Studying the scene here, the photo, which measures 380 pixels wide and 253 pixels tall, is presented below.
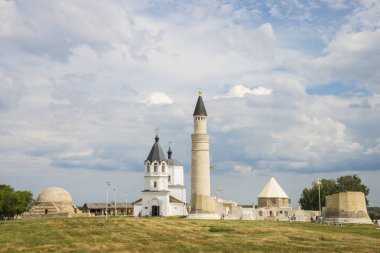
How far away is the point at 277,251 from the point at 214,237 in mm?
9752

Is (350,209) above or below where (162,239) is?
above

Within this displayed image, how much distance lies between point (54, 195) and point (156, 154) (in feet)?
60.4

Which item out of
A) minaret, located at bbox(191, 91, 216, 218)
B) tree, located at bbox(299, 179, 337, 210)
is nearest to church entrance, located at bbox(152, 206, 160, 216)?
minaret, located at bbox(191, 91, 216, 218)

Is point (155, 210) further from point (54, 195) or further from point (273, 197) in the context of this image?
point (273, 197)

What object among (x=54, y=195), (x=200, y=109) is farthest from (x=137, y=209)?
(x=200, y=109)

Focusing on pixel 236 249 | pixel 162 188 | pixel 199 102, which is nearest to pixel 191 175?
pixel 162 188

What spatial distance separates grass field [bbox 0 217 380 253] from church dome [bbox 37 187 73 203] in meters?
34.7

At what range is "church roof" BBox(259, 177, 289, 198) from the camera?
9825 cm

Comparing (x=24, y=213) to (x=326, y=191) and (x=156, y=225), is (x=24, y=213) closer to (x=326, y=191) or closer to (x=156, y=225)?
(x=156, y=225)

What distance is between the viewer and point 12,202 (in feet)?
273

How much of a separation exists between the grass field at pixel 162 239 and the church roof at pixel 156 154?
108 ft

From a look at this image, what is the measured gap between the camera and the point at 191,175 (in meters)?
84.8

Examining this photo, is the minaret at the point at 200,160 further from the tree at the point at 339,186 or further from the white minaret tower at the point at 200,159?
the tree at the point at 339,186

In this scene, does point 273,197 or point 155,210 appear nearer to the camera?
point 155,210
